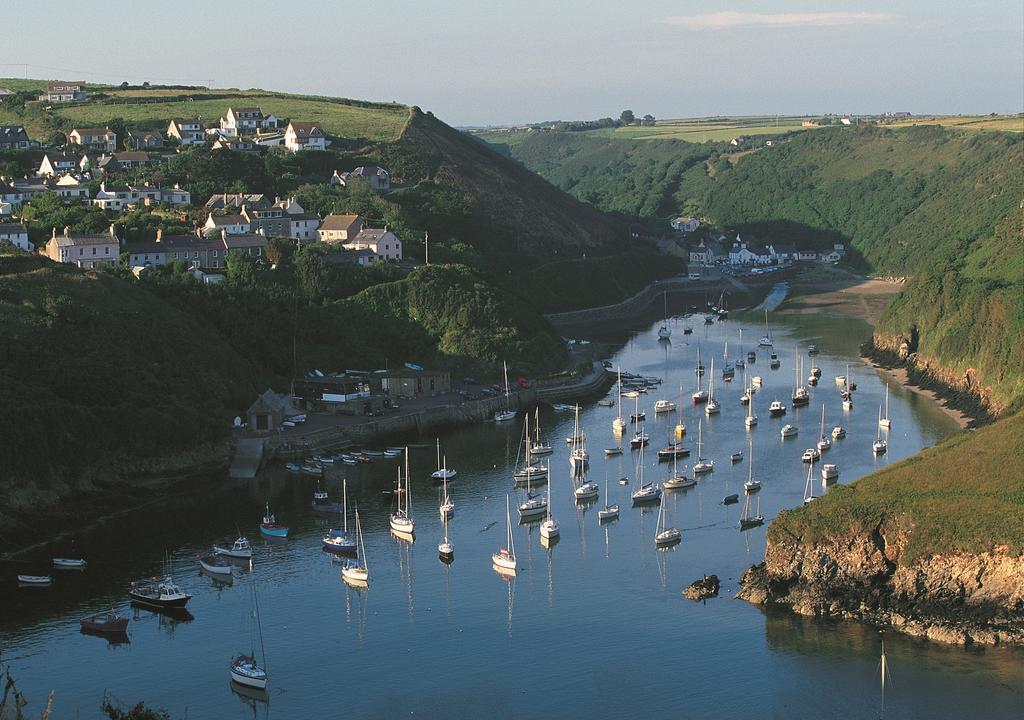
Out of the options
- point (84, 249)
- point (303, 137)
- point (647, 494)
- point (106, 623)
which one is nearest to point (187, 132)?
point (303, 137)

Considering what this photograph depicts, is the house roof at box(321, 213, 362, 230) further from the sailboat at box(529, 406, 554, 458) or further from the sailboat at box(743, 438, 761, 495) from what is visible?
the sailboat at box(743, 438, 761, 495)

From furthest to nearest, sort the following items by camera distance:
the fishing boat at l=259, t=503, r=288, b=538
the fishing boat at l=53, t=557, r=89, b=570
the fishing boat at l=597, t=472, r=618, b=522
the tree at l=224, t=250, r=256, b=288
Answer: the tree at l=224, t=250, r=256, b=288 < the fishing boat at l=597, t=472, r=618, b=522 < the fishing boat at l=259, t=503, r=288, b=538 < the fishing boat at l=53, t=557, r=89, b=570

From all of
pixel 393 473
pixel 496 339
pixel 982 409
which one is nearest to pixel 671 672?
pixel 393 473

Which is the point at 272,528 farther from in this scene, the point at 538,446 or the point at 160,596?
the point at 538,446

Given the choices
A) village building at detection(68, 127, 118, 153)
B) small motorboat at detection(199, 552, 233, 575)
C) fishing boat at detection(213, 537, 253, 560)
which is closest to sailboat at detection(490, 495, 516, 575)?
fishing boat at detection(213, 537, 253, 560)

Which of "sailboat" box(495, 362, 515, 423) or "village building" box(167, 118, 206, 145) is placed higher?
"village building" box(167, 118, 206, 145)

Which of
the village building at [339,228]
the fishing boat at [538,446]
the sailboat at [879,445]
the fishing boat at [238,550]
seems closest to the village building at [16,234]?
the village building at [339,228]
